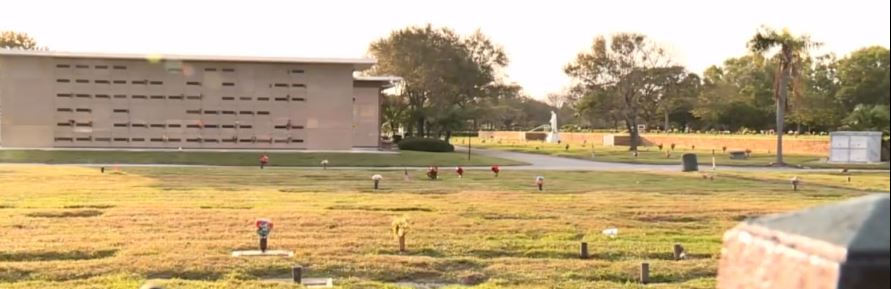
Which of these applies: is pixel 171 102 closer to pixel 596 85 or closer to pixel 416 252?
pixel 596 85

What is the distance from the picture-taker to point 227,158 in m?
38.5

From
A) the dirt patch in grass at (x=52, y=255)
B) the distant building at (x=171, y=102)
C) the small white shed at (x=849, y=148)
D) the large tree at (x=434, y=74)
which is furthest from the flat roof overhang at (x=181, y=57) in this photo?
the dirt patch in grass at (x=52, y=255)

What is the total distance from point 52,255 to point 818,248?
31.9 feet

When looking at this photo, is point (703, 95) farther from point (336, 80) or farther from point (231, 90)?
point (231, 90)

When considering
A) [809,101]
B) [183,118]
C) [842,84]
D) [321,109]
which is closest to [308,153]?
[321,109]

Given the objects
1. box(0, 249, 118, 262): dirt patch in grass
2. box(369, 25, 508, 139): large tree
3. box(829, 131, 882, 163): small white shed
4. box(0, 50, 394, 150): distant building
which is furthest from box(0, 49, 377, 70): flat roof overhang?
box(0, 249, 118, 262): dirt patch in grass

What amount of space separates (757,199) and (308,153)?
27.1 m

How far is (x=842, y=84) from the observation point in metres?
68.5

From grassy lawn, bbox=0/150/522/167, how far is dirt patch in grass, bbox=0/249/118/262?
25.7 metres

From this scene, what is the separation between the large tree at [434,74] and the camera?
59.6 metres

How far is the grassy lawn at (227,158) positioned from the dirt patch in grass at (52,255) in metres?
25.7

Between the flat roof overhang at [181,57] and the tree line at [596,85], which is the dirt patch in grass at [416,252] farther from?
the tree line at [596,85]

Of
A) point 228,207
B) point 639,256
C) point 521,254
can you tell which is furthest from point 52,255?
point 639,256

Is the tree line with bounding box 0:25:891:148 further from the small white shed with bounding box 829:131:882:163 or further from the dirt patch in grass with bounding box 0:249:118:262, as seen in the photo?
the dirt patch in grass with bounding box 0:249:118:262
